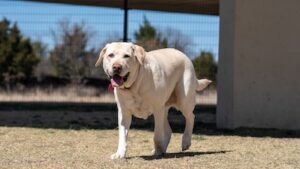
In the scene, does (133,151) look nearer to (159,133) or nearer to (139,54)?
(159,133)

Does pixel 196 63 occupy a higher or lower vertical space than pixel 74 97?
higher

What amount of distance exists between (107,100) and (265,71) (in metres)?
12.1

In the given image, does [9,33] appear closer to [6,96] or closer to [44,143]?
[6,96]

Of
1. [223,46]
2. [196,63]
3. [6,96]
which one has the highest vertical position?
[223,46]

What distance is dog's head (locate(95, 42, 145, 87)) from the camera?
755cm

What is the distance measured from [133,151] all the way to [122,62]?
7.02ft

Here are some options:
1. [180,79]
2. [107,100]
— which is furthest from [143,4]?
[180,79]

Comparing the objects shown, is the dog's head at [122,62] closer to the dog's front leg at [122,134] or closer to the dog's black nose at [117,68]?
the dog's black nose at [117,68]

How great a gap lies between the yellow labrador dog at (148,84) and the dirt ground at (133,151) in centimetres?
33

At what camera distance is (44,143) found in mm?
10070

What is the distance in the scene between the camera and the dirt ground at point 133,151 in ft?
25.3

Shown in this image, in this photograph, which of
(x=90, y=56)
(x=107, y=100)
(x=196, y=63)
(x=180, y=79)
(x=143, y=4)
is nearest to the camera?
(x=180, y=79)

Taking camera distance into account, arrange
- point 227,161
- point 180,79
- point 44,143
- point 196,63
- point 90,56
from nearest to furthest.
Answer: point 227,161 < point 180,79 < point 44,143 < point 196,63 < point 90,56

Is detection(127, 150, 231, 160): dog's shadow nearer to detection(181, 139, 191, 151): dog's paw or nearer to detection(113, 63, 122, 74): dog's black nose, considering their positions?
detection(181, 139, 191, 151): dog's paw
